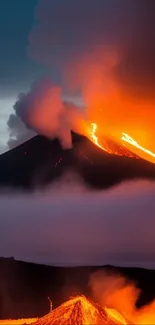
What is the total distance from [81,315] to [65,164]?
246 ft

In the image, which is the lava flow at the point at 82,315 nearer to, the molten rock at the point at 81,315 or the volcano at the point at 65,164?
the molten rock at the point at 81,315

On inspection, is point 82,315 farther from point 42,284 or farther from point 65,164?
point 65,164

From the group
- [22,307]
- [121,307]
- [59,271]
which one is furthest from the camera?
[59,271]

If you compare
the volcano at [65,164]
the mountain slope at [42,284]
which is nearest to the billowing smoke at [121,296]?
the mountain slope at [42,284]

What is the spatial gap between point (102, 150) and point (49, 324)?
65.0 meters

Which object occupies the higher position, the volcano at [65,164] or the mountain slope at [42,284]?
the volcano at [65,164]

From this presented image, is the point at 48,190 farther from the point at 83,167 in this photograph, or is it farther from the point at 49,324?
the point at 49,324

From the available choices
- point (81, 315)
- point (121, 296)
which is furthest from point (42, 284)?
point (81, 315)

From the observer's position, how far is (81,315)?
25438 millimetres

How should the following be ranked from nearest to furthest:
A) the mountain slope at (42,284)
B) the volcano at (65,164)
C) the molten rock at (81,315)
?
1. the molten rock at (81,315)
2. the mountain slope at (42,284)
3. the volcano at (65,164)

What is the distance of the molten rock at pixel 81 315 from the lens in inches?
999

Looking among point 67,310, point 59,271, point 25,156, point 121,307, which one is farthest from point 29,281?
point 25,156

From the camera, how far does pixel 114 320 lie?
2556cm

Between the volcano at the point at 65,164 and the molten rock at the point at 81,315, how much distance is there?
5566cm
